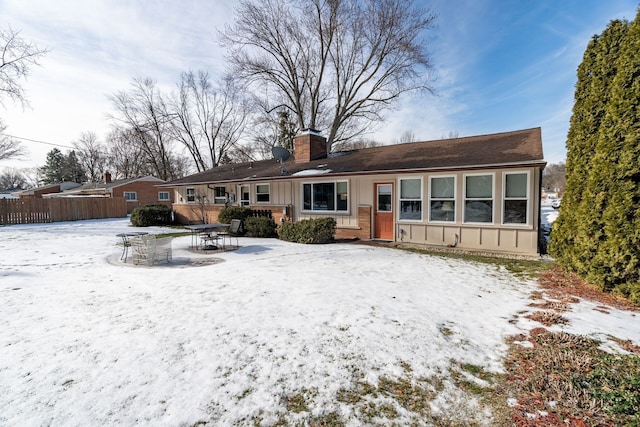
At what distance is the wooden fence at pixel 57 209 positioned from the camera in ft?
58.5

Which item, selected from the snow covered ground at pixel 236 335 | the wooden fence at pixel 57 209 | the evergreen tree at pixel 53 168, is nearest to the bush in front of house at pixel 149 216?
the wooden fence at pixel 57 209

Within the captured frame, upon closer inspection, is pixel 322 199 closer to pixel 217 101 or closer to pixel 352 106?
pixel 352 106

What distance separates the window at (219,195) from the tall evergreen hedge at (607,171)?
1431 centimetres

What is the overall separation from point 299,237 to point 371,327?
6.93 meters

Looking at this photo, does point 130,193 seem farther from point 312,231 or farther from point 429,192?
point 429,192

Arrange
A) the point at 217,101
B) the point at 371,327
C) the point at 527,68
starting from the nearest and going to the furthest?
the point at 371,327, the point at 527,68, the point at 217,101

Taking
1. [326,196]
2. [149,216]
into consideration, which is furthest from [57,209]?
[326,196]

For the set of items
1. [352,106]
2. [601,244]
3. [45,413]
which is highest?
[352,106]

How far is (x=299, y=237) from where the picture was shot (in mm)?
10586

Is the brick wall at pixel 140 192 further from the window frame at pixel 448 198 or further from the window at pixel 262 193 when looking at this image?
the window frame at pixel 448 198

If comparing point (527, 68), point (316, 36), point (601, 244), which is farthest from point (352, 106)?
point (601, 244)

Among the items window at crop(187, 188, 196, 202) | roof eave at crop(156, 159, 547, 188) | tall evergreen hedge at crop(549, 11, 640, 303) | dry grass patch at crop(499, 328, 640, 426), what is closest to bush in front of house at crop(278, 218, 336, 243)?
roof eave at crop(156, 159, 547, 188)

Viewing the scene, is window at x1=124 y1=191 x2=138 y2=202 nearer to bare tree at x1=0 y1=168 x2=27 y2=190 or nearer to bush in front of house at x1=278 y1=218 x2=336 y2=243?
bush in front of house at x1=278 y1=218 x2=336 y2=243

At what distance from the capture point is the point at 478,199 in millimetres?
8891
